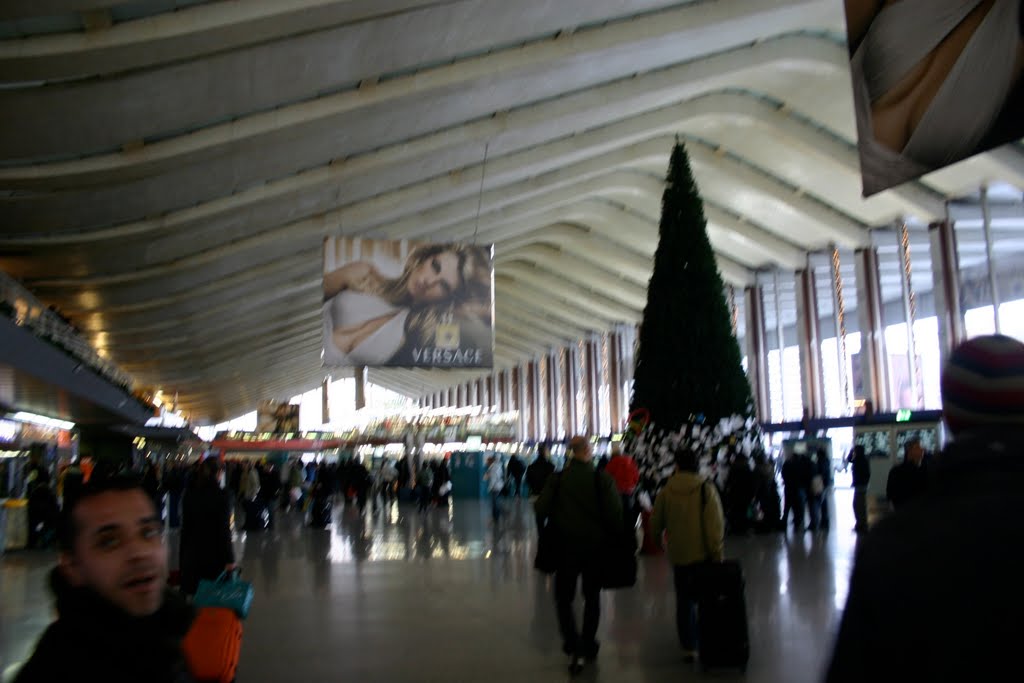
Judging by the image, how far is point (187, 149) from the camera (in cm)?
1438

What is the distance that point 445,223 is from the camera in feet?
81.4

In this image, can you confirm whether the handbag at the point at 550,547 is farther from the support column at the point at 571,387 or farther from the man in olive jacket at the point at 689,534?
the support column at the point at 571,387

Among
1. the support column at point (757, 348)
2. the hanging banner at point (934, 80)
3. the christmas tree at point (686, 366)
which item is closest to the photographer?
the hanging banner at point (934, 80)

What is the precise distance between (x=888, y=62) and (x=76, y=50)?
9.20m

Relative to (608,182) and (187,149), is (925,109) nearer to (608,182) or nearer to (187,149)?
(187,149)

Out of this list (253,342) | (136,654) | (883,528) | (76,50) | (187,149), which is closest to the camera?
(883,528)

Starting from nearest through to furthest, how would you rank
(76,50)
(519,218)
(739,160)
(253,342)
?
(76,50) → (739,160) → (519,218) → (253,342)

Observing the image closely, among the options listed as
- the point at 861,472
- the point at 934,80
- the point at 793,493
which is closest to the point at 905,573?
the point at 934,80

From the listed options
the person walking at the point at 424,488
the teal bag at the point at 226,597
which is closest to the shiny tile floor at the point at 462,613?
the teal bag at the point at 226,597

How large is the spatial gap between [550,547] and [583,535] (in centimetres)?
31

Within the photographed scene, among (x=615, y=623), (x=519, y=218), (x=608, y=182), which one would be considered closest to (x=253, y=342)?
(x=519, y=218)

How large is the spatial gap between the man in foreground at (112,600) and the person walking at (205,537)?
447cm

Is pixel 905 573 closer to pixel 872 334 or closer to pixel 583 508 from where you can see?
pixel 583 508

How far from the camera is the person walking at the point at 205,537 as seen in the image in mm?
5984
